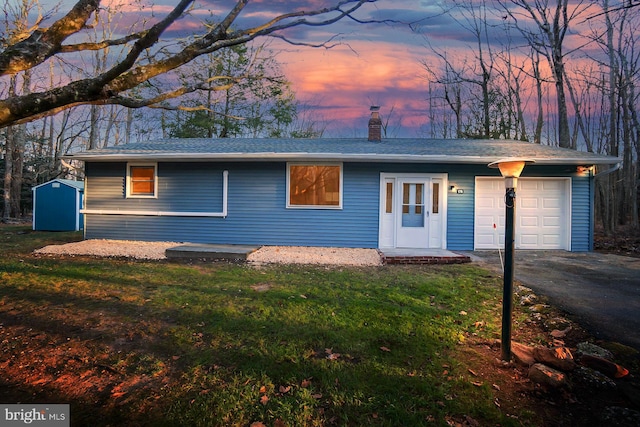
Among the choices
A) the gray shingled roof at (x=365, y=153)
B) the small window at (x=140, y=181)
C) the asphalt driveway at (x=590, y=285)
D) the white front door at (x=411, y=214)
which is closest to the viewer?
the asphalt driveway at (x=590, y=285)

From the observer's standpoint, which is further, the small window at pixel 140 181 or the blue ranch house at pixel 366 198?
the small window at pixel 140 181

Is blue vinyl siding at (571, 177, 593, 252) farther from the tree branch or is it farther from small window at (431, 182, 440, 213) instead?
the tree branch

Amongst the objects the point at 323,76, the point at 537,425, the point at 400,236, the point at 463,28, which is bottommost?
the point at 537,425

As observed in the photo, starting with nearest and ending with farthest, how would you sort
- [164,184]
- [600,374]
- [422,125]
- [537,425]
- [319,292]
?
[537,425] < [600,374] < [319,292] < [164,184] < [422,125]

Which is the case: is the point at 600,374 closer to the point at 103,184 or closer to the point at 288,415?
the point at 288,415

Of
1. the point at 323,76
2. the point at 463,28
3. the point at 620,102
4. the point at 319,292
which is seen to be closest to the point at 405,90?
the point at 463,28

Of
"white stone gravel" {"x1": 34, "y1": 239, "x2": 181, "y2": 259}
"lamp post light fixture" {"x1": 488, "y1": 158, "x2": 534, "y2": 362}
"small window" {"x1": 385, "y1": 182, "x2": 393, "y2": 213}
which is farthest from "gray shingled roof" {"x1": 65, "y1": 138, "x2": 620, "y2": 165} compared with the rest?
"lamp post light fixture" {"x1": 488, "y1": 158, "x2": 534, "y2": 362}


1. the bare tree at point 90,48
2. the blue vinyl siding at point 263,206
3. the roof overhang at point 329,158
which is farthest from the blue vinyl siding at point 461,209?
the bare tree at point 90,48

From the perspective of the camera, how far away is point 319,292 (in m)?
4.85

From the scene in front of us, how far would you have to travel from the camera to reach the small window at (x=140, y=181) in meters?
10.1

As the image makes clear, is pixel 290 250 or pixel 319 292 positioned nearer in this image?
pixel 319 292

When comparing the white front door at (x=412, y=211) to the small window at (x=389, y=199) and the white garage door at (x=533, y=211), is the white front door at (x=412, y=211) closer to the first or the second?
the small window at (x=389, y=199)

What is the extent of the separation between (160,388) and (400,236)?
774 centimetres

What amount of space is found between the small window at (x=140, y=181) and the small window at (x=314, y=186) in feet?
13.8
